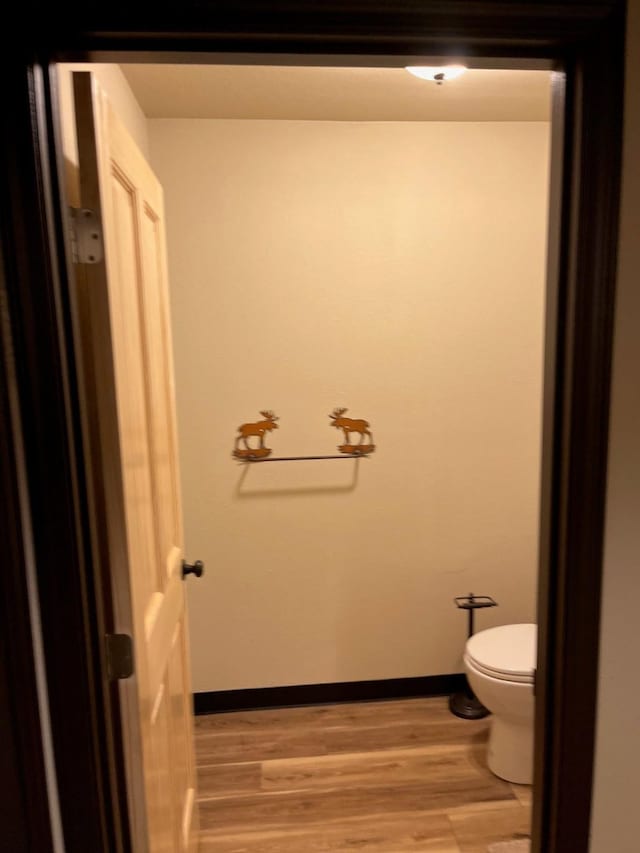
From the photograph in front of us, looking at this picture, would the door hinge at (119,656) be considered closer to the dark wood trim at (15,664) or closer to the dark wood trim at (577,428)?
the dark wood trim at (15,664)

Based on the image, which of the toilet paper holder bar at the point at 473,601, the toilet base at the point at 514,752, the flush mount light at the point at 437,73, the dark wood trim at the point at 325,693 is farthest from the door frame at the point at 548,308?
the dark wood trim at the point at 325,693

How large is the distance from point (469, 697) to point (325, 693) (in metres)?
0.63

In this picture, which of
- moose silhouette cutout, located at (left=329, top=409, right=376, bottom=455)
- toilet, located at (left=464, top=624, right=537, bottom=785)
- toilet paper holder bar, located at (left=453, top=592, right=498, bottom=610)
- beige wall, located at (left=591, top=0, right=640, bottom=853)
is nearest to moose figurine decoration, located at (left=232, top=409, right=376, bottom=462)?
moose silhouette cutout, located at (left=329, top=409, right=376, bottom=455)

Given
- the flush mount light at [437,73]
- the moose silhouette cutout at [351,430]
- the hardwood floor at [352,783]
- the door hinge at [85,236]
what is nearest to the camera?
the door hinge at [85,236]

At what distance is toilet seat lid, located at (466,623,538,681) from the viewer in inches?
85.4

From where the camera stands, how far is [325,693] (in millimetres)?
2742

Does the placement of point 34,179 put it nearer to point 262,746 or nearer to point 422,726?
point 262,746

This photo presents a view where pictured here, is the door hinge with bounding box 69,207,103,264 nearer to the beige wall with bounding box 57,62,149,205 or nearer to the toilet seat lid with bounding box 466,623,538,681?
the beige wall with bounding box 57,62,149,205

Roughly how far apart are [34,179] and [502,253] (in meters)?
2.10

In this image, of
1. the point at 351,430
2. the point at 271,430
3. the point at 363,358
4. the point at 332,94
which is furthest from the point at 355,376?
the point at 332,94

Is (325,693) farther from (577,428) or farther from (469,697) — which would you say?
(577,428)

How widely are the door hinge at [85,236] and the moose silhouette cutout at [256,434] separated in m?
1.52

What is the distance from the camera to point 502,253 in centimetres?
255

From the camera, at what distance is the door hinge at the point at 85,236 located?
38.8 inches
